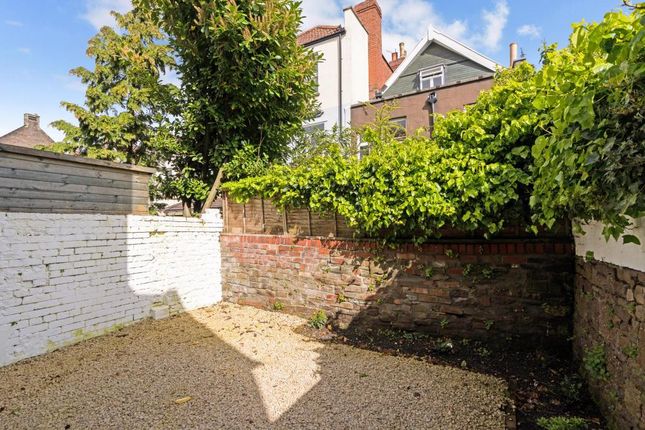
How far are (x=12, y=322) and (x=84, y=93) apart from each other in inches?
333

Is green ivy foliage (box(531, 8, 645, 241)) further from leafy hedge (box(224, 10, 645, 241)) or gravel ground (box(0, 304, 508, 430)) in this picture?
gravel ground (box(0, 304, 508, 430))

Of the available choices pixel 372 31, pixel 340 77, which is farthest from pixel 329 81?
pixel 372 31

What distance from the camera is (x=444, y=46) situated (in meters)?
12.7

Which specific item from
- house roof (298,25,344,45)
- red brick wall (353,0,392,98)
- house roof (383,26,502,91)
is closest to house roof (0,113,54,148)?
house roof (298,25,344,45)

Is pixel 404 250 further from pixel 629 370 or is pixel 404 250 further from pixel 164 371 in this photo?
pixel 164 371

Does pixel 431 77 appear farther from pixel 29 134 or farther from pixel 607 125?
pixel 29 134

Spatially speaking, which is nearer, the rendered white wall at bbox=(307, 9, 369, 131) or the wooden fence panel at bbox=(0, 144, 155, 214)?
the wooden fence panel at bbox=(0, 144, 155, 214)

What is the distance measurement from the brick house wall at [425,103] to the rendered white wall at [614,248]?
26.0ft

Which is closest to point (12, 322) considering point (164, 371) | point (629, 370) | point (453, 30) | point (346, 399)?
point (164, 371)

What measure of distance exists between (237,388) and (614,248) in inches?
133

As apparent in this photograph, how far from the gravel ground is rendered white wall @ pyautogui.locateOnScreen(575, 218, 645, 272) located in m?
1.47

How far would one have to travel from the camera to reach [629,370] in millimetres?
2012

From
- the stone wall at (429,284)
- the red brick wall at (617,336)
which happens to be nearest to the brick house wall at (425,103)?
the stone wall at (429,284)

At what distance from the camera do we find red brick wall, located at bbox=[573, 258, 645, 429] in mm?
1912
